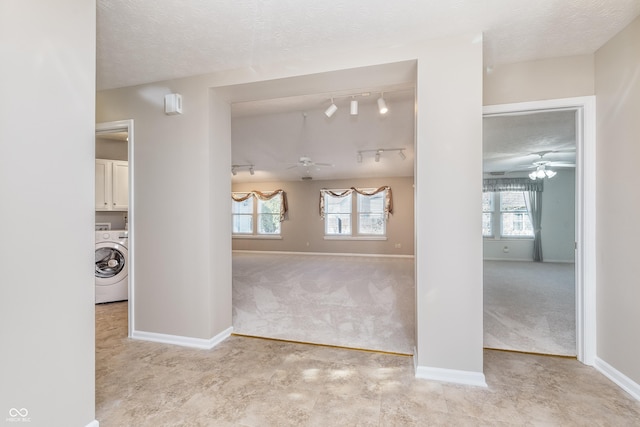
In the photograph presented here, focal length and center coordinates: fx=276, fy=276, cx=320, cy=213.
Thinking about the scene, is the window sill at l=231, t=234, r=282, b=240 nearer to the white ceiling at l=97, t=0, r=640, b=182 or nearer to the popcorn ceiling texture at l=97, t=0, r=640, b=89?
the white ceiling at l=97, t=0, r=640, b=182

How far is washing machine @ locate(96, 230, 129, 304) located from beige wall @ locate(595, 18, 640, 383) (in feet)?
16.1

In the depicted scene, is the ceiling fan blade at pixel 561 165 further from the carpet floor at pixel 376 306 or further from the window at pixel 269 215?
the window at pixel 269 215

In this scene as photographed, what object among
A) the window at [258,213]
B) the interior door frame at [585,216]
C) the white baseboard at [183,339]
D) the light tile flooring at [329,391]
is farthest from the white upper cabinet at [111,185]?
the interior door frame at [585,216]

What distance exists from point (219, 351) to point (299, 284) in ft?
8.12

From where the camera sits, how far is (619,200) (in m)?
1.94

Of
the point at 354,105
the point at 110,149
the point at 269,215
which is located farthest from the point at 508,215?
the point at 110,149

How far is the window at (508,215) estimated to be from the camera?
745 cm

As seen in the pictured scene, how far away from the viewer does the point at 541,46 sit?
2.04 m

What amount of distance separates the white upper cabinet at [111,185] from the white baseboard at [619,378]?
17.8 ft

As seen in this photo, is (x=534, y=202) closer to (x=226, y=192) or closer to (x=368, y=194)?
(x=368, y=194)
